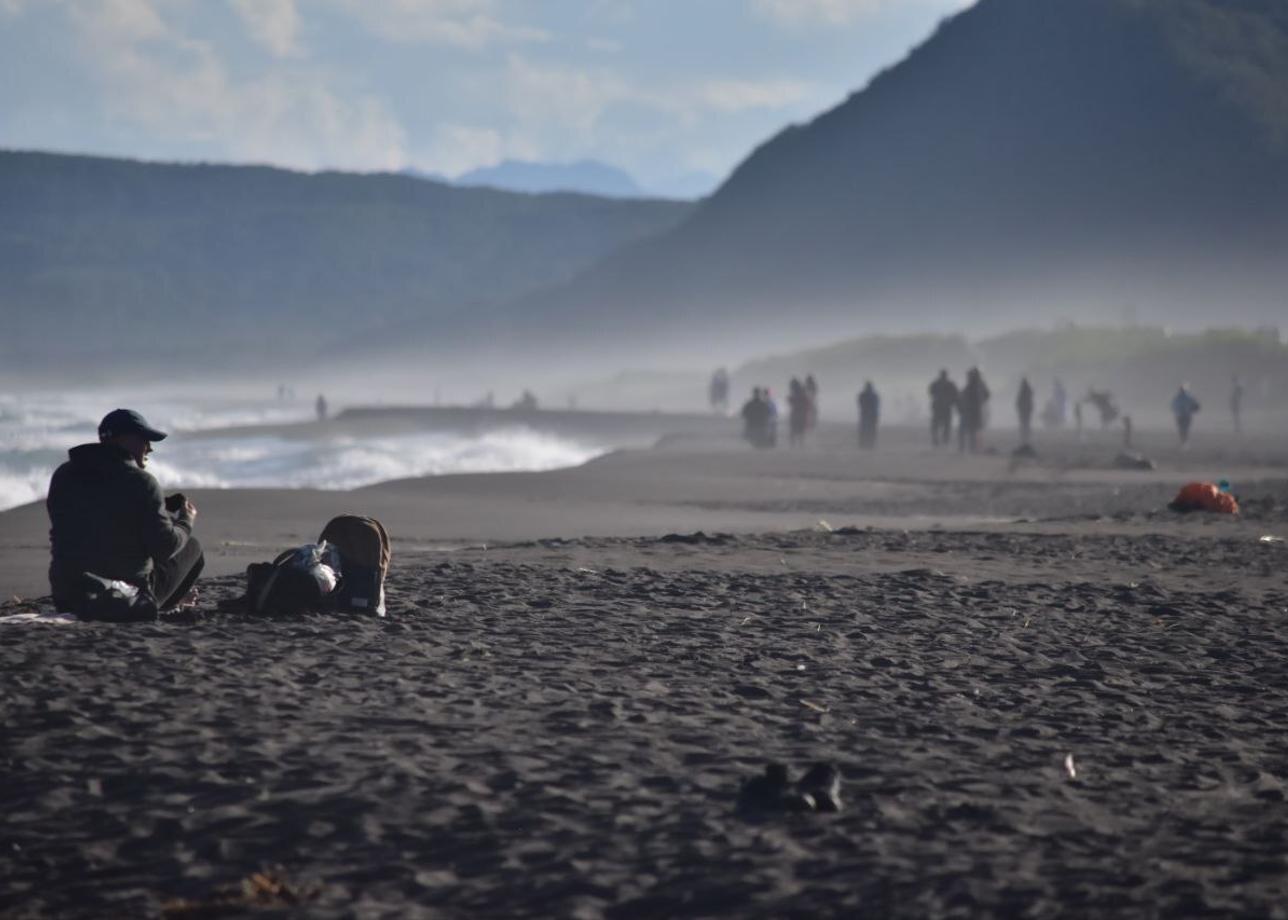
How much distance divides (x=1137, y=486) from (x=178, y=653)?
19.5 metres

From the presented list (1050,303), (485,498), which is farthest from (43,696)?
(1050,303)

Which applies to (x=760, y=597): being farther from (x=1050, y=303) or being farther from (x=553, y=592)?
(x=1050, y=303)

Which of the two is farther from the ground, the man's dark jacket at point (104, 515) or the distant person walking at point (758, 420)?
the distant person walking at point (758, 420)

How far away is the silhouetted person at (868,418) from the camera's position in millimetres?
36719

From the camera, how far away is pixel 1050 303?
549 feet

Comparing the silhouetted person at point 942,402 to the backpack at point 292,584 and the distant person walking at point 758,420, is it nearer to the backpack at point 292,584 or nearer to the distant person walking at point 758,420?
the distant person walking at point 758,420

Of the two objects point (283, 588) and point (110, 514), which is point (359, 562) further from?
point (110, 514)

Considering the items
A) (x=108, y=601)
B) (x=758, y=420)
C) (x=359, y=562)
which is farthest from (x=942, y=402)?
(x=108, y=601)

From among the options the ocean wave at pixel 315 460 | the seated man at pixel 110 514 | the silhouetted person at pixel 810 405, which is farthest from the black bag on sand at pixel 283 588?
the silhouetted person at pixel 810 405

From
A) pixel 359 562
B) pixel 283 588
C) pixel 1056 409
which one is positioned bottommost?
pixel 283 588

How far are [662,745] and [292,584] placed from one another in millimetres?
3157

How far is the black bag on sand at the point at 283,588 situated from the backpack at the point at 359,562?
0.55 feet

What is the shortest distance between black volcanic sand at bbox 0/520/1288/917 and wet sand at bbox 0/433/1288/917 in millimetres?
19

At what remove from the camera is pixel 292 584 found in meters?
8.81
